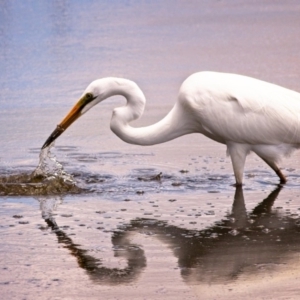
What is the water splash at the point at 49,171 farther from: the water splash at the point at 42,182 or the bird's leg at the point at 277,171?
the bird's leg at the point at 277,171

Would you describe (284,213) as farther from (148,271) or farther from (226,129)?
(148,271)

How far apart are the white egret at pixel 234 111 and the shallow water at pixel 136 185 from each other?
34 cm

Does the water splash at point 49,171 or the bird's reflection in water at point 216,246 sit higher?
the water splash at point 49,171

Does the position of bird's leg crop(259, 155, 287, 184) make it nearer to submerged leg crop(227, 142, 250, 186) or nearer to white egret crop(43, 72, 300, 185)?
white egret crop(43, 72, 300, 185)

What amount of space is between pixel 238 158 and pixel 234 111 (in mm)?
390

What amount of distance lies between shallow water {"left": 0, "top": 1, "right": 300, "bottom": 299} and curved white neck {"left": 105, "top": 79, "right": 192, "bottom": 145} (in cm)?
38


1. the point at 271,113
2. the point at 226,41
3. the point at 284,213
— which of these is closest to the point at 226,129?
the point at 271,113

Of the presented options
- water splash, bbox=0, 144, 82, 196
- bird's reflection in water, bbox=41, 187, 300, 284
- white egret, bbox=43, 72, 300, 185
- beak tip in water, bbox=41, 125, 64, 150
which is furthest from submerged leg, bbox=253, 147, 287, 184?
beak tip in water, bbox=41, 125, 64, 150

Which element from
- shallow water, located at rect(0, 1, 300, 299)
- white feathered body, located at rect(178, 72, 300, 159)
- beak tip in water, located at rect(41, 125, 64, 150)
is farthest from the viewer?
beak tip in water, located at rect(41, 125, 64, 150)

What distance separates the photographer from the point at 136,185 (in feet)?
28.6

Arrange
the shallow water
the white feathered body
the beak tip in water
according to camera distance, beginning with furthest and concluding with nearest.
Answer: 1. the beak tip in water
2. the white feathered body
3. the shallow water

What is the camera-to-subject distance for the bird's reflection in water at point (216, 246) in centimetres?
629

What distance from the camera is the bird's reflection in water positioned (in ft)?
20.6

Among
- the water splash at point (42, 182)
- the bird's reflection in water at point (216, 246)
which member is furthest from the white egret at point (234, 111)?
the bird's reflection in water at point (216, 246)
